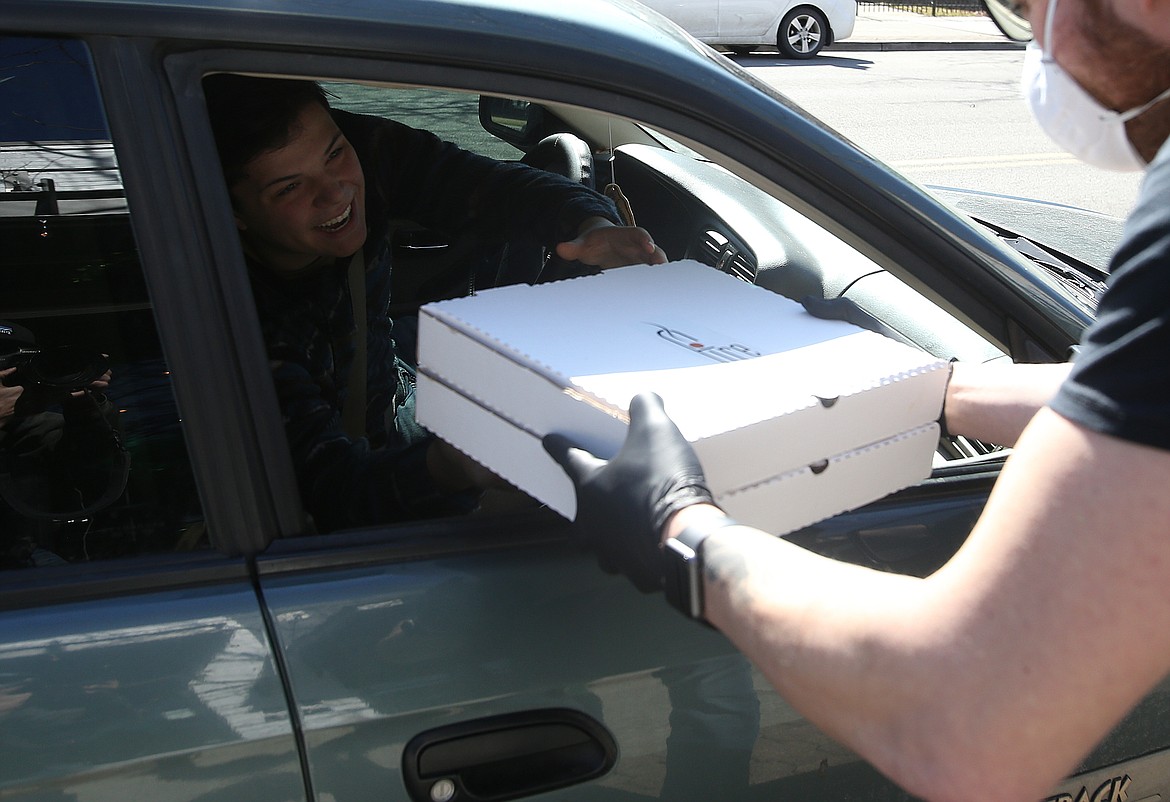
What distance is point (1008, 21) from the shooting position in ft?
4.76

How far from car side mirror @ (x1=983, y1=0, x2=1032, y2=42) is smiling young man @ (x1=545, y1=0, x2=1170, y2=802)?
0.88 feet

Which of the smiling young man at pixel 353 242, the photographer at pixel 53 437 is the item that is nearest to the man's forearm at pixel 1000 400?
the smiling young man at pixel 353 242

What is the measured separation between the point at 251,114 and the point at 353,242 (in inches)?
12.4

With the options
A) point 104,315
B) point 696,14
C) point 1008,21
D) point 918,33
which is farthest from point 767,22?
point 104,315

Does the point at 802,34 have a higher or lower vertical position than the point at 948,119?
higher

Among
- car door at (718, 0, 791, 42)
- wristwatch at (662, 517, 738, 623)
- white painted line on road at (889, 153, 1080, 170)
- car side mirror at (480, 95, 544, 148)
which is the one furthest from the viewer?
car door at (718, 0, 791, 42)

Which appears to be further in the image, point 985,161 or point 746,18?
point 746,18

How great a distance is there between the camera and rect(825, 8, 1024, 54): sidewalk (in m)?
15.2

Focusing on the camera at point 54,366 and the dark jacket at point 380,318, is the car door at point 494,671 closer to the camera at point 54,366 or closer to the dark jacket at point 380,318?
the dark jacket at point 380,318

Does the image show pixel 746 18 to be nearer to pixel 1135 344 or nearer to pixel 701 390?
pixel 701 390

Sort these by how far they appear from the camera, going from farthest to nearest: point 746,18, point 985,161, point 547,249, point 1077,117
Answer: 1. point 746,18
2. point 985,161
3. point 547,249
4. point 1077,117

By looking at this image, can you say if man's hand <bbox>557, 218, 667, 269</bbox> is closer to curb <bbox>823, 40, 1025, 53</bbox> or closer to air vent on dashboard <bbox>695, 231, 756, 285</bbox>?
air vent on dashboard <bbox>695, 231, 756, 285</bbox>

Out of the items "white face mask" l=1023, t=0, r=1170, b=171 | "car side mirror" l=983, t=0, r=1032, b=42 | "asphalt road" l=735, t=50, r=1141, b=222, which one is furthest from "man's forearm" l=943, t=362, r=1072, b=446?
"asphalt road" l=735, t=50, r=1141, b=222

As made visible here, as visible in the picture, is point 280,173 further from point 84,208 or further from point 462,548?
point 462,548
